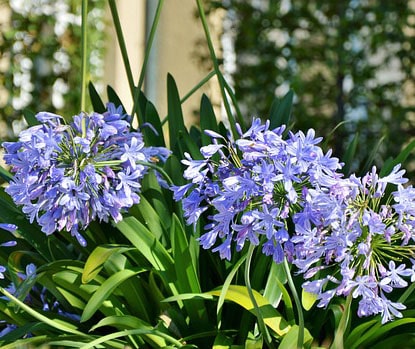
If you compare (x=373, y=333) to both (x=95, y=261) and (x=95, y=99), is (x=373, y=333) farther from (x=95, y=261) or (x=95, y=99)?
(x=95, y=99)

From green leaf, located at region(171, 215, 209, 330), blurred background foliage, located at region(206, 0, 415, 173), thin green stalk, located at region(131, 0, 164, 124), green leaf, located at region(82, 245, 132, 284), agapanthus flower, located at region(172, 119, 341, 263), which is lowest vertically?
blurred background foliage, located at region(206, 0, 415, 173)

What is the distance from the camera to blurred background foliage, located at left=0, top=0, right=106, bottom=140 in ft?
15.8

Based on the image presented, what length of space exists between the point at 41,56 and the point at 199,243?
3727 mm

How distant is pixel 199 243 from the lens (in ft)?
5.12

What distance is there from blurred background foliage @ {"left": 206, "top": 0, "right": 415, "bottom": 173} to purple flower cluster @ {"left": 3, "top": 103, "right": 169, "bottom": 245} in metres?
2.88

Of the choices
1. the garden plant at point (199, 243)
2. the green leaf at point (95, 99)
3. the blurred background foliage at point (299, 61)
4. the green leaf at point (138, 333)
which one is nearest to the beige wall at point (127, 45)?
the blurred background foliage at point (299, 61)

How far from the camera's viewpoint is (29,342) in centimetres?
148

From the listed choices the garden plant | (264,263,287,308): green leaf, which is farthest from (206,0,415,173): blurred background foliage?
(264,263,287,308): green leaf

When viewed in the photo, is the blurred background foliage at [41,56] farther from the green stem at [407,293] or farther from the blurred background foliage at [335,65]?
the green stem at [407,293]

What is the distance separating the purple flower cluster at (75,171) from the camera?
4.56ft

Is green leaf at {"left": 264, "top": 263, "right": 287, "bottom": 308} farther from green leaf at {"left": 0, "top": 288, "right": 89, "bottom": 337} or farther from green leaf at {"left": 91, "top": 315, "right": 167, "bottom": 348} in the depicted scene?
green leaf at {"left": 0, "top": 288, "right": 89, "bottom": 337}

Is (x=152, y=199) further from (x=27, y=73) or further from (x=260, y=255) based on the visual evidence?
(x=27, y=73)

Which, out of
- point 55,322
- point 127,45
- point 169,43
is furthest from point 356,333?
point 127,45

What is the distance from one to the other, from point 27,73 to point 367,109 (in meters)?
2.16
